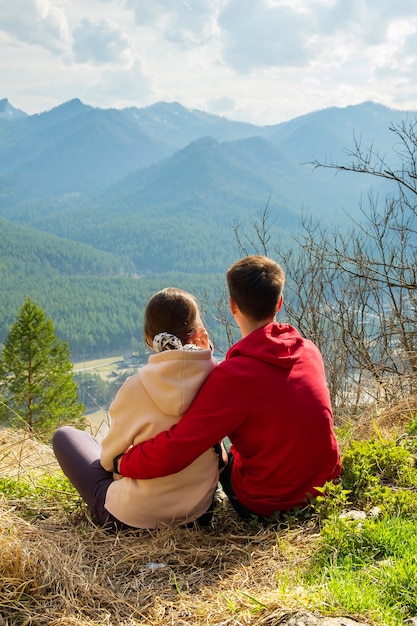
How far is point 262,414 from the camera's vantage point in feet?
7.89

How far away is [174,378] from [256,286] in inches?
20.7

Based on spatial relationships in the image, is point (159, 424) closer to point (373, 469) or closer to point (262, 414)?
point (262, 414)

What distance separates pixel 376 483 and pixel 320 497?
0.45m

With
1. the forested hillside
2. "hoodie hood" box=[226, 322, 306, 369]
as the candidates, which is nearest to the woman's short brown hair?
"hoodie hood" box=[226, 322, 306, 369]

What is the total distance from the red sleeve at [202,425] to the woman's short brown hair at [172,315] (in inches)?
9.2

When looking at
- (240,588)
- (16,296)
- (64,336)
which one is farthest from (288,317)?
(16,296)

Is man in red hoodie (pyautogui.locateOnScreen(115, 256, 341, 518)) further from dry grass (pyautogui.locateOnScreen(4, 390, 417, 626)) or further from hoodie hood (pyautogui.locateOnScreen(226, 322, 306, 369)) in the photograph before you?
dry grass (pyautogui.locateOnScreen(4, 390, 417, 626))

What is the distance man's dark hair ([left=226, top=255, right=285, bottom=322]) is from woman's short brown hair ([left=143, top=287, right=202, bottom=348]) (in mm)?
202

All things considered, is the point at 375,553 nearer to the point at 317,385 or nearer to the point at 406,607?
the point at 406,607

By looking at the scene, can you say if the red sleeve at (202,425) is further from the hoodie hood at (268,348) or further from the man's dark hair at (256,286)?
the man's dark hair at (256,286)

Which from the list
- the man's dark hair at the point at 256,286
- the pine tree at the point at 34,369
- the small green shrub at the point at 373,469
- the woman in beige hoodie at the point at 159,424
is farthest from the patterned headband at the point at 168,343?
the pine tree at the point at 34,369

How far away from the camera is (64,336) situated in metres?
107

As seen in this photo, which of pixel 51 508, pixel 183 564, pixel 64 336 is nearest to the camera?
pixel 183 564

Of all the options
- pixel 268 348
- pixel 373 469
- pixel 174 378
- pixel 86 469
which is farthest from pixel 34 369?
pixel 268 348
